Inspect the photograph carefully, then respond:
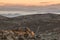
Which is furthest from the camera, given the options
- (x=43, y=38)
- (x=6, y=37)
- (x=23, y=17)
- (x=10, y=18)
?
(x=23, y=17)

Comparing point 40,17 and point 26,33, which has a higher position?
point 26,33

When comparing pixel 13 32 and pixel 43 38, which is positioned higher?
pixel 13 32

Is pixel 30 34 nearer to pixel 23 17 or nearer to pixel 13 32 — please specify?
pixel 13 32

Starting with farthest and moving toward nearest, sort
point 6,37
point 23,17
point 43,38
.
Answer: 1. point 23,17
2. point 43,38
3. point 6,37

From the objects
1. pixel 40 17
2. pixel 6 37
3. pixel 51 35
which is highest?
pixel 6 37

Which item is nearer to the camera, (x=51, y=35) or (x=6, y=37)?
(x=6, y=37)

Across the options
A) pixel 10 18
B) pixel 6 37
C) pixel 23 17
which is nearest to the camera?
pixel 6 37

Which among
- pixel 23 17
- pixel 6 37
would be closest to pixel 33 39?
pixel 6 37

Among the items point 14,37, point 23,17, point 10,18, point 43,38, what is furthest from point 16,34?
point 23,17

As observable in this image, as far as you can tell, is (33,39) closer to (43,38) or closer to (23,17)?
(43,38)
